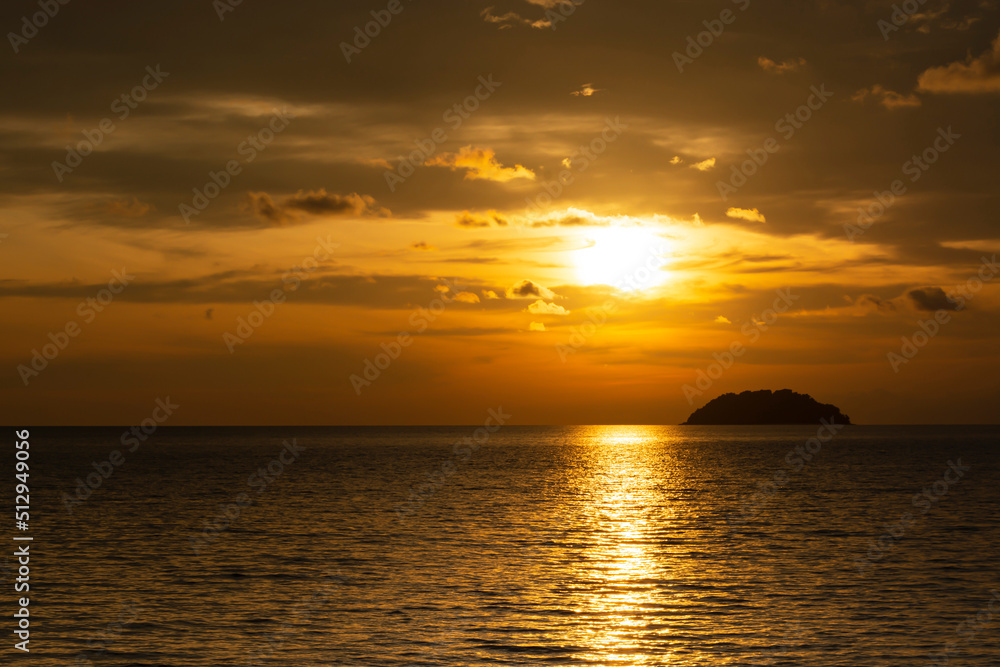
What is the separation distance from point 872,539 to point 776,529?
25.0 ft

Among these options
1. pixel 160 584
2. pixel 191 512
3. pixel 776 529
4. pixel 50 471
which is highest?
pixel 50 471

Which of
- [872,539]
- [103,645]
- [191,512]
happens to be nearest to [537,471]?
[191,512]

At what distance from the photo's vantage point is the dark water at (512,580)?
3084cm

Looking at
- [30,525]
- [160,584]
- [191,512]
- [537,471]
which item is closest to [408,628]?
[160,584]

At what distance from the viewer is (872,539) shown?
191ft

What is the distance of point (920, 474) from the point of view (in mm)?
129250

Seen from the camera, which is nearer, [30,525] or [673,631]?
[673,631]

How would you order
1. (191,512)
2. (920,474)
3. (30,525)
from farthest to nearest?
(920,474)
(191,512)
(30,525)

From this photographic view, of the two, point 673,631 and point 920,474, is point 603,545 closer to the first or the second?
point 673,631

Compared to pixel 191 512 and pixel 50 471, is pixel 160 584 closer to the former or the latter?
pixel 191 512

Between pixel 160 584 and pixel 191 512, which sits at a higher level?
pixel 191 512

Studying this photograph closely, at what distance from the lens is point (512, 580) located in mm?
42500

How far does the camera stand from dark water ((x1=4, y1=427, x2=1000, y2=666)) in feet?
101

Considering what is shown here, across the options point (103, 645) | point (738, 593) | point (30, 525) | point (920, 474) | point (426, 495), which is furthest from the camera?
point (920, 474)
